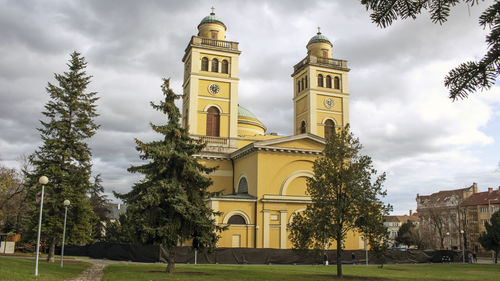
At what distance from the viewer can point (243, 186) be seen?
39688mm

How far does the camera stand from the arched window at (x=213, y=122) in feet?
143

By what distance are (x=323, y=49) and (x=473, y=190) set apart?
200ft

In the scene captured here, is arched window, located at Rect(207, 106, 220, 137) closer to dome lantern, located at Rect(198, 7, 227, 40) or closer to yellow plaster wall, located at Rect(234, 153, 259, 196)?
yellow plaster wall, located at Rect(234, 153, 259, 196)

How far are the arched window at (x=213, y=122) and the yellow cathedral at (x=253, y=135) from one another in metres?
0.11

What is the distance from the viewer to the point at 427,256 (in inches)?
1571

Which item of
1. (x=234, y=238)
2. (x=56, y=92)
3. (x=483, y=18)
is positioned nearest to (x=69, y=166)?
(x=56, y=92)

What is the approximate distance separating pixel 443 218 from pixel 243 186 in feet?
160

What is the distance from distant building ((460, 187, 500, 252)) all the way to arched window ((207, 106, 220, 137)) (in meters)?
53.2

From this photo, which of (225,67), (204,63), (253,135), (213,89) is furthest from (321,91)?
(204,63)

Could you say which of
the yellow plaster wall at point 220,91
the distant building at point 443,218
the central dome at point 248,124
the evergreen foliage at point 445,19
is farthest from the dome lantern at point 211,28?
the evergreen foliage at point 445,19

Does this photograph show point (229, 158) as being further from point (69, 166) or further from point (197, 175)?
point (197, 175)

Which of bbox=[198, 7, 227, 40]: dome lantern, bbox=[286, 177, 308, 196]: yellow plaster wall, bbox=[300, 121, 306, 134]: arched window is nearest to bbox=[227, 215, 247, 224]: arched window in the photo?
bbox=[286, 177, 308, 196]: yellow plaster wall

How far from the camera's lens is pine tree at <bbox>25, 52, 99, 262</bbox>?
26438 millimetres

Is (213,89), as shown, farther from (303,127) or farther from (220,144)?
(303,127)
